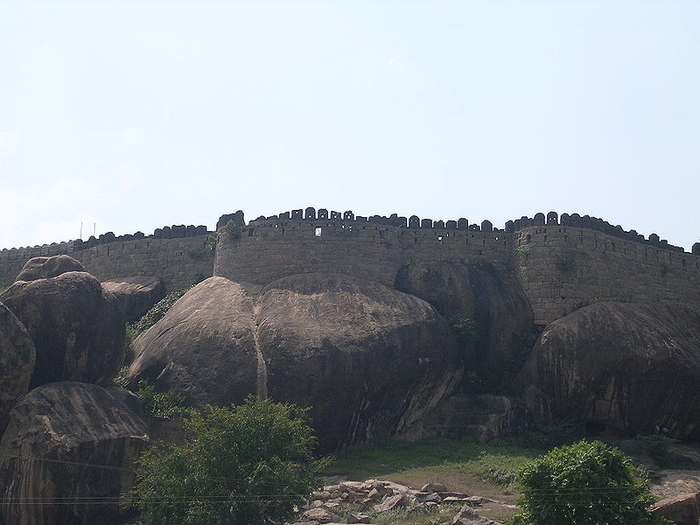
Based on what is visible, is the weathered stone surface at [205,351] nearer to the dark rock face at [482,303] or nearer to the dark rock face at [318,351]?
the dark rock face at [318,351]

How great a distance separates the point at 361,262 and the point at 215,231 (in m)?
7.69

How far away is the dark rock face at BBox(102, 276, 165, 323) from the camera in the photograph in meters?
39.8

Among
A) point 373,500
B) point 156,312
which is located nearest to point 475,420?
point 373,500

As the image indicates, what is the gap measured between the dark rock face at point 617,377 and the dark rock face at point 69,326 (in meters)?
15.5

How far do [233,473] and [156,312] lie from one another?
1647cm

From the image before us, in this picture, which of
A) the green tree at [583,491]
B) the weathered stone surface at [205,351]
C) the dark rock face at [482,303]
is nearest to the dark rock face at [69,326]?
the weathered stone surface at [205,351]

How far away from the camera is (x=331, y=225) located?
3781 centimetres

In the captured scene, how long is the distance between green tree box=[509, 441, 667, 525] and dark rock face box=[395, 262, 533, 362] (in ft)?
47.2

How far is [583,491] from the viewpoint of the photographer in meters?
21.2

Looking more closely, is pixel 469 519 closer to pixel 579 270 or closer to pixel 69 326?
pixel 69 326

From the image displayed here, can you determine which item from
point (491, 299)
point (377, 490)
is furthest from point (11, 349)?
point (491, 299)

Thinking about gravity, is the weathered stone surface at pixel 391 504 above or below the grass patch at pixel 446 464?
below

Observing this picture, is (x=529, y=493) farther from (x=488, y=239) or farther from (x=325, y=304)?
(x=488, y=239)

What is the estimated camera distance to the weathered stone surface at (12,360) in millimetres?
25719
